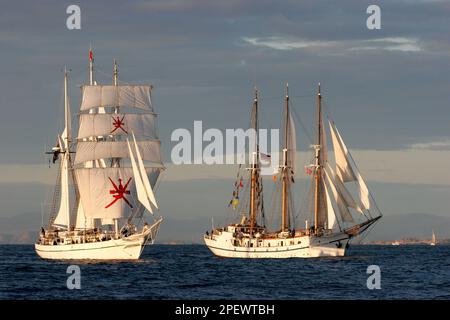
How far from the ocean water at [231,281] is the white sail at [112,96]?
27.8 m

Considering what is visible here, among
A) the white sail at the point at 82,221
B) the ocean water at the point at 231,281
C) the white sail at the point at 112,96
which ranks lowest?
the ocean water at the point at 231,281

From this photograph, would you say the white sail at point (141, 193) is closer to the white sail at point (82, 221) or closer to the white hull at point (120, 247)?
the white hull at point (120, 247)

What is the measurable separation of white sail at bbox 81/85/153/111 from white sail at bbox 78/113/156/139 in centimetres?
134

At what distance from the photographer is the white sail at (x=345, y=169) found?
124m

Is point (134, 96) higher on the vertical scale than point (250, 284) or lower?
higher

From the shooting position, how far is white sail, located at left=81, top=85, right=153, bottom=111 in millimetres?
141625

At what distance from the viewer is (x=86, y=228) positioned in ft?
455

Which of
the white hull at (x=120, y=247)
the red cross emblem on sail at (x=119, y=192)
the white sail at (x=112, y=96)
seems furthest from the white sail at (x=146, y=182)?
the white sail at (x=112, y=96)

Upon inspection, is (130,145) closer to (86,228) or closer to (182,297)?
(86,228)

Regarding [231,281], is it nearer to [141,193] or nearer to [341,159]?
[141,193]

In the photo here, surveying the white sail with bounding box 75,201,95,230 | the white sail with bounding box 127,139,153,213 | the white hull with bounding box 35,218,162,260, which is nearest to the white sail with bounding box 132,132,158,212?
the white sail with bounding box 127,139,153,213

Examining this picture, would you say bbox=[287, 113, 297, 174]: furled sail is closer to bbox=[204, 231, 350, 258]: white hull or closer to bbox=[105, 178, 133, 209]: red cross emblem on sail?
bbox=[204, 231, 350, 258]: white hull
